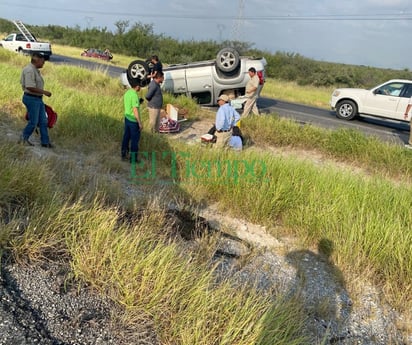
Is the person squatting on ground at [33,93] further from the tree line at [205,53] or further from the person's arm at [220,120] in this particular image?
the tree line at [205,53]

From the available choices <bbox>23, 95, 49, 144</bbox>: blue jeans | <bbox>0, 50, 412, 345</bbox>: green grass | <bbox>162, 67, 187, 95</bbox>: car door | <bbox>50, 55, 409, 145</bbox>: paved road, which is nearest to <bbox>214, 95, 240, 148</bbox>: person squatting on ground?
<bbox>0, 50, 412, 345</bbox>: green grass

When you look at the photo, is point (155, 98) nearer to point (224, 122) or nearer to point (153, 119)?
point (153, 119)

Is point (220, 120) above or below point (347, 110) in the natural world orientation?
below

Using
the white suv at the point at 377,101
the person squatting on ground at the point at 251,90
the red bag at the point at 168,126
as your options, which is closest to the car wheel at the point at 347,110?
the white suv at the point at 377,101

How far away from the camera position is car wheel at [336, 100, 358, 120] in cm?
1316

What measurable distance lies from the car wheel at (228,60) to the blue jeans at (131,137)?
222 inches

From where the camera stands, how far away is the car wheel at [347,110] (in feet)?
43.2

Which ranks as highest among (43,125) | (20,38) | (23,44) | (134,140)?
(20,38)

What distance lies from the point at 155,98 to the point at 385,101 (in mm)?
9319

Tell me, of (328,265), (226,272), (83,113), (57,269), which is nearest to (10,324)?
(57,269)

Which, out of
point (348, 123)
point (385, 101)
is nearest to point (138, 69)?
point (348, 123)

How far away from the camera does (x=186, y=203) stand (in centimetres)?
469

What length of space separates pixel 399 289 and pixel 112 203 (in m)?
3.20

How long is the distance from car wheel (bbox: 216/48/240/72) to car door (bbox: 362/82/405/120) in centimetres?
575
